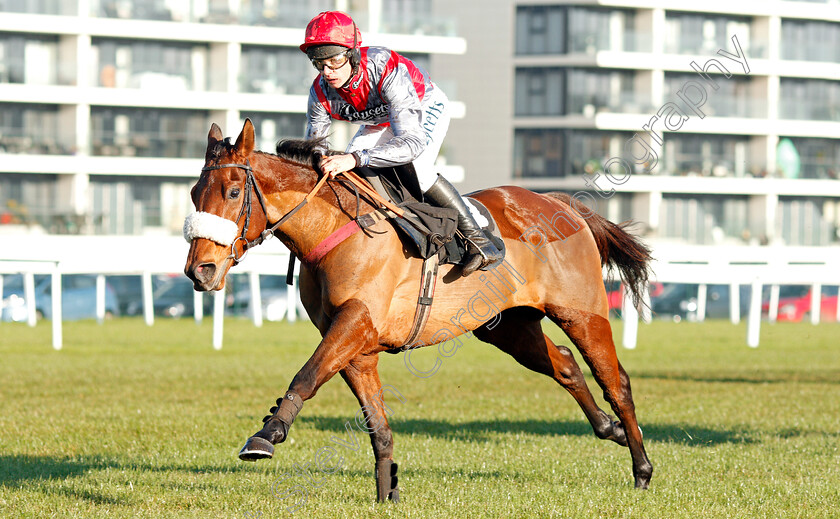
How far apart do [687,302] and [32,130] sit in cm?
2310

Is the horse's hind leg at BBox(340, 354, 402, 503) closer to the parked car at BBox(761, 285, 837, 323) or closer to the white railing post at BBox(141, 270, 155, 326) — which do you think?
the white railing post at BBox(141, 270, 155, 326)

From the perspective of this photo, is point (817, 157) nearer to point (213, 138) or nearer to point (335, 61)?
point (335, 61)

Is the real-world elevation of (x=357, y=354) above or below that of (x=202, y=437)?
above

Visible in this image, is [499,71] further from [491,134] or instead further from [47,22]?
[47,22]

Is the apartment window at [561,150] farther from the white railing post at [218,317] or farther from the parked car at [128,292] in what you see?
the white railing post at [218,317]

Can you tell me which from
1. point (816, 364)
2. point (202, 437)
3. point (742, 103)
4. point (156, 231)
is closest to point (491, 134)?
point (742, 103)

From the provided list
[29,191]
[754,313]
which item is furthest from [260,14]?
[754,313]

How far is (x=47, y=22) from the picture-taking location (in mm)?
38656

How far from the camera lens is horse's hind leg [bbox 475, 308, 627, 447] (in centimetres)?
657

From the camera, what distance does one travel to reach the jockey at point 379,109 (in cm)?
525

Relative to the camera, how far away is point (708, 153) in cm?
4753

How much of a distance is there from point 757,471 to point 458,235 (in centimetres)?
251

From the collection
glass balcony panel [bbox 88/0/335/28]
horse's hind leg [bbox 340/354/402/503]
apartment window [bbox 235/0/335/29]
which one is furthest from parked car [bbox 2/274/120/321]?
horse's hind leg [bbox 340/354/402/503]

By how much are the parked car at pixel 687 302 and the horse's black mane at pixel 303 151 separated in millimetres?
24045
